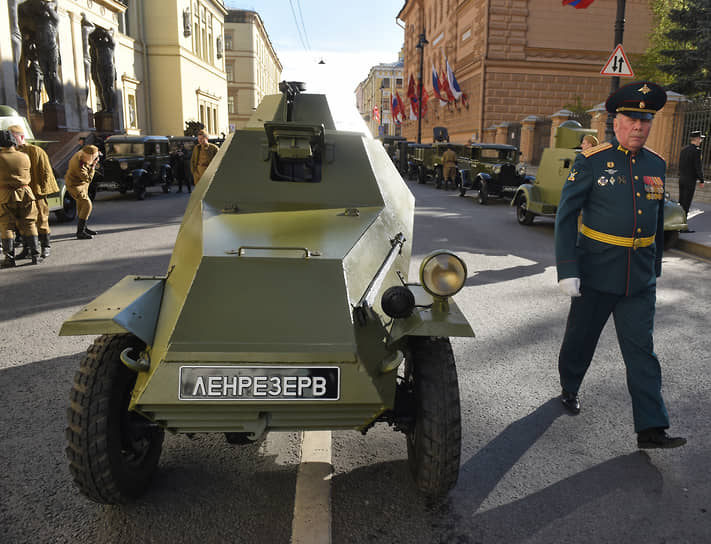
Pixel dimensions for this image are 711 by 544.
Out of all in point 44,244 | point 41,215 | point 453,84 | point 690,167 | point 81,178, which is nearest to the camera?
point 41,215

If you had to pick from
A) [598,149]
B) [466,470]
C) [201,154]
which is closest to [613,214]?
[598,149]

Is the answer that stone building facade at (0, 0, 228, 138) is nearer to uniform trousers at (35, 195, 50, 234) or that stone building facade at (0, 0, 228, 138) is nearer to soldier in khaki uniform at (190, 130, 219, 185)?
soldier in khaki uniform at (190, 130, 219, 185)

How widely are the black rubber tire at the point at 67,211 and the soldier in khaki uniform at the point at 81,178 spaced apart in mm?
2544

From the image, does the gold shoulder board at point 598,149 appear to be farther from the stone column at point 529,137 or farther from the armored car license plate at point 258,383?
the stone column at point 529,137

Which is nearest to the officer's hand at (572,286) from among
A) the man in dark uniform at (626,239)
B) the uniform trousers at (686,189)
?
the man in dark uniform at (626,239)

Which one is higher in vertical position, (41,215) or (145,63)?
(145,63)

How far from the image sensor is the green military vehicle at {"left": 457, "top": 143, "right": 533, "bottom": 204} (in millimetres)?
17969

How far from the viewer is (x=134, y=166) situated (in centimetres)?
1800

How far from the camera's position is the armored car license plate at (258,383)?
2.39m

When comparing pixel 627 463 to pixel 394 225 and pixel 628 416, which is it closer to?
pixel 628 416

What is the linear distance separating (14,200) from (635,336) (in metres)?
7.93

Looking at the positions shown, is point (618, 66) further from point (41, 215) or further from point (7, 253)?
point (7, 253)

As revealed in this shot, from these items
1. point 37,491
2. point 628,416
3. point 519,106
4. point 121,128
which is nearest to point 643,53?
point 519,106

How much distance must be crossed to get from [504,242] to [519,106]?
26302mm
